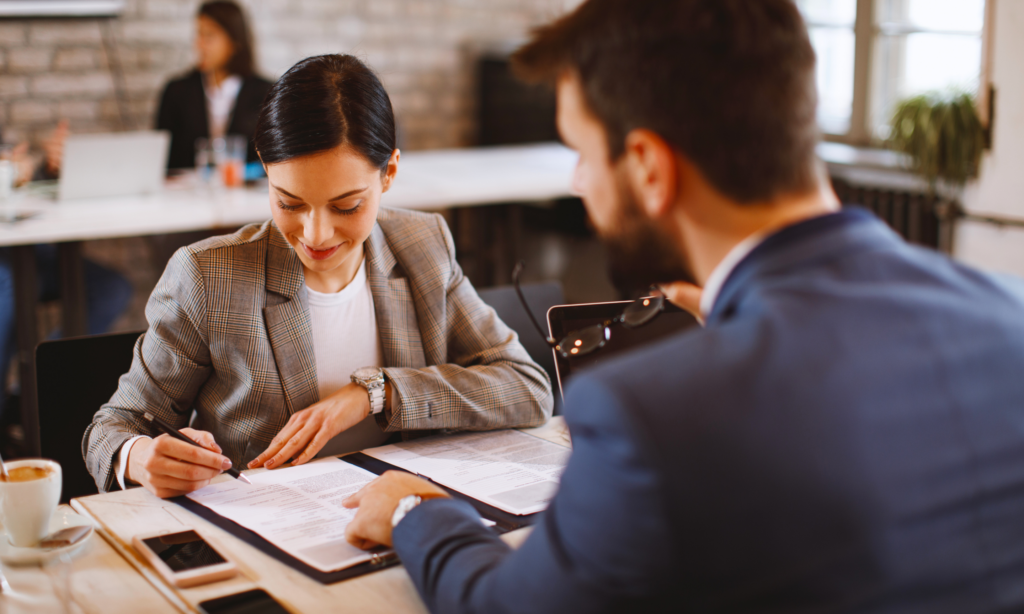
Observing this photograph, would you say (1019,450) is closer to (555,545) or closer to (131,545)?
(555,545)

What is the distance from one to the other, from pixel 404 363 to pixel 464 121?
3918 millimetres

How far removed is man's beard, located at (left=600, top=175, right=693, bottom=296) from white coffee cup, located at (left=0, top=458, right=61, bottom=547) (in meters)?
0.68

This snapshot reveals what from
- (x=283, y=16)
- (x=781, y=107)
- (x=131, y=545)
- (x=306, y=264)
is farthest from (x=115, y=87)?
(x=781, y=107)

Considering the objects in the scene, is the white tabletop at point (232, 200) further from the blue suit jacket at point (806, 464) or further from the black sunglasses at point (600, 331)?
the blue suit jacket at point (806, 464)

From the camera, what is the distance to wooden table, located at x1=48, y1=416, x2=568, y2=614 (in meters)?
0.93

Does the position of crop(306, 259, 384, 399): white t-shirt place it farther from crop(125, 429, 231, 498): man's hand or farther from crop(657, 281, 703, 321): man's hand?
crop(657, 281, 703, 321): man's hand

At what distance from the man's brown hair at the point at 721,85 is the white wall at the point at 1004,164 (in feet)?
8.93

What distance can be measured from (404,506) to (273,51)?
4087 millimetres

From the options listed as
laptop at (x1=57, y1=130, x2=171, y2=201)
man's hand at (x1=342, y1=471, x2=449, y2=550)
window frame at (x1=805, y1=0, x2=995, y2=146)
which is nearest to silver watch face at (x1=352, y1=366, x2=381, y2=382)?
man's hand at (x1=342, y1=471, x2=449, y2=550)

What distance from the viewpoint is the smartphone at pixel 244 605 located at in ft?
2.93

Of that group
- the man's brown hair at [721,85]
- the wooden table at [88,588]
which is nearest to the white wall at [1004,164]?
the man's brown hair at [721,85]

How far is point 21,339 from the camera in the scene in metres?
2.93

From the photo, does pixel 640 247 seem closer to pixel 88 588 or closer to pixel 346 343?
pixel 88 588

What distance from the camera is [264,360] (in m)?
1.38
